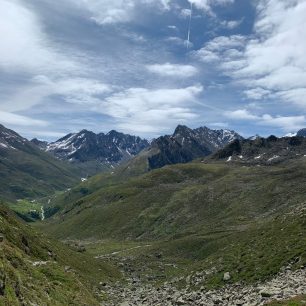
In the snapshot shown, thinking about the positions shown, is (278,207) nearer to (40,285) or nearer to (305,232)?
(305,232)

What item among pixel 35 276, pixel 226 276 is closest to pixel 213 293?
pixel 226 276

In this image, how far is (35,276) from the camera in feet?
169

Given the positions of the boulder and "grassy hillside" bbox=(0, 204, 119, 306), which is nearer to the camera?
"grassy hillside" bbox=(0, 204, 119, 306)

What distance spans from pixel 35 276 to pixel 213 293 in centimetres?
2467

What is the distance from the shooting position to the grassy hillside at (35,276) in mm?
37222

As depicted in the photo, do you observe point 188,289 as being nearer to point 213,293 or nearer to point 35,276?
point 213,293

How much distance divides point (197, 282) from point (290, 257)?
1811cm

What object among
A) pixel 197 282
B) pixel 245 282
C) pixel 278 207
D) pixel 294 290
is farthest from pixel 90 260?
pixel 278 207

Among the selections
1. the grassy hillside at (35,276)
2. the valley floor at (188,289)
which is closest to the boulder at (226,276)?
the valley floor at (188,289)

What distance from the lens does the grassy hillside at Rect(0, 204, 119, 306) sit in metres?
37.2

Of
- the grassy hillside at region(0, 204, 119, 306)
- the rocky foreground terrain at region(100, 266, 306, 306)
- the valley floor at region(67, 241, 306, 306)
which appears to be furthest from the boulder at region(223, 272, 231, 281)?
the grassy hillside at region(0, 204, 119, 306)

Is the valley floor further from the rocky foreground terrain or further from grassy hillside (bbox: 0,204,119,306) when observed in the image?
grassy hillside (bbox: 0,204,119,306)

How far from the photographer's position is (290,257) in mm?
58062

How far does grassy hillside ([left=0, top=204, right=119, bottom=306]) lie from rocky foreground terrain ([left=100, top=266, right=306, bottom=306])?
7.72m
